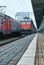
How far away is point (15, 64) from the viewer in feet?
24.9

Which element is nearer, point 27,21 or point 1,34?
point 1,34

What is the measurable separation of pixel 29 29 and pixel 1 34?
25.0 metres

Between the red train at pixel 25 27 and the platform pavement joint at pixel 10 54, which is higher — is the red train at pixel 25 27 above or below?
below

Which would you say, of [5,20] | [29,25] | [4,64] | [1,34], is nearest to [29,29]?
[29,25]

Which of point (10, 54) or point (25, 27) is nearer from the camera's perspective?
point (10, 54)

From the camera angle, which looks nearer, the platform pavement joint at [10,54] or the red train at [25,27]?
the platform pavement joint at [10,54]

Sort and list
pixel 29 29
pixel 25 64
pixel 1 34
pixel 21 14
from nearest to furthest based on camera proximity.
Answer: pixel 25 64, pixel 1 34, pixel 29 29, pixel 21 14

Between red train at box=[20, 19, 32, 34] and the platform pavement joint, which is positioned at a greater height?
the platform pavement joint

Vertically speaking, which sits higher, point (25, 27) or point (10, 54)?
point (10, 54)

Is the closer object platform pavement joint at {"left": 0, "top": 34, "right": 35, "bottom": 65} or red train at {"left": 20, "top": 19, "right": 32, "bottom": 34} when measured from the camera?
platform pavement joint at {"left": 0, "top": 34, "right": 35, "bottom": 65}

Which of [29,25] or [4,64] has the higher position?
[4,64]

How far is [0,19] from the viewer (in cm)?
2700

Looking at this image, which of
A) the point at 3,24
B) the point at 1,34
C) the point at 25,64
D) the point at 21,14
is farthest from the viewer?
the point at 21,14

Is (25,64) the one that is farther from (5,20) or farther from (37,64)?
(5,20)
